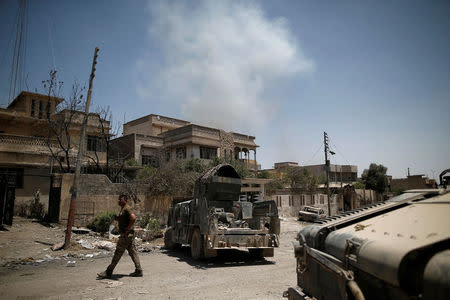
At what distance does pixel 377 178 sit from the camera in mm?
41938

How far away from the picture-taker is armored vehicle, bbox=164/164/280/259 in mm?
Answer: 8711

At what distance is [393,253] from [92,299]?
197 inches

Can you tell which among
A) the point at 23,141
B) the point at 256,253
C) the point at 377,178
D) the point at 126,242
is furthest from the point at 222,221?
the point at 377,178

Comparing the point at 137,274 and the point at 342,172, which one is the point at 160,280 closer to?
the point at 137,274

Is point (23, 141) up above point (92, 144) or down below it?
below

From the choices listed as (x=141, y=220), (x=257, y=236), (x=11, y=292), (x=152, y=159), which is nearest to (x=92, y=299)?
(x=11, y=292)

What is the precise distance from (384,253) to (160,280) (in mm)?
5557

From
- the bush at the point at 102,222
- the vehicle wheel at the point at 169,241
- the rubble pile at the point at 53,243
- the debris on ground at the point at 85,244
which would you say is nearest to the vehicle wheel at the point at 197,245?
the vehicle wheel at the point at 169,241

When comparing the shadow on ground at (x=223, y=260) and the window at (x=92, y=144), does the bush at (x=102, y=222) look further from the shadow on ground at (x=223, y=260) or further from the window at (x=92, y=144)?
the window at (x=92, y=144)

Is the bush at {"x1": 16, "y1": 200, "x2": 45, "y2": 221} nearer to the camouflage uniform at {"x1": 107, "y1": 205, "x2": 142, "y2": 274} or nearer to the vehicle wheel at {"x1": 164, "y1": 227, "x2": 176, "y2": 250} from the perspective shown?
the vehicle wheel at {"x1": 164, "y1": 227, "x2": 176, "y2": 250}

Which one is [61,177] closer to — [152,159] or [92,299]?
[92,299]

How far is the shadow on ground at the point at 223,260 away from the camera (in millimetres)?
8766

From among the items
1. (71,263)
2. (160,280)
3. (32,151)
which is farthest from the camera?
(32,151)

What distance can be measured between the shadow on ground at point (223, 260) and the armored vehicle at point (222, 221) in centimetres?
24
